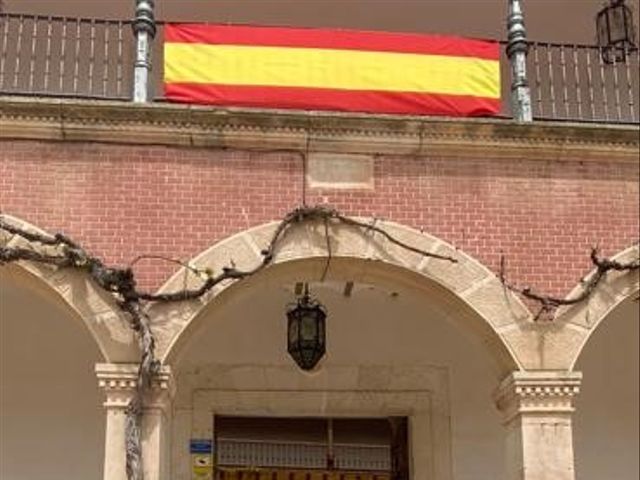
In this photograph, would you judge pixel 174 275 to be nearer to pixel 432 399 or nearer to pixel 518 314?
pixel 518 314

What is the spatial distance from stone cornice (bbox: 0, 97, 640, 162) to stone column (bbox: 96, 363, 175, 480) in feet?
5.96

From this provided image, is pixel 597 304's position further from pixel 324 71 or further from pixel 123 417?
pixel 123 417

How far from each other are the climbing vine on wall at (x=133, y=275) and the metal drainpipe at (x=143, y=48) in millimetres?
1345

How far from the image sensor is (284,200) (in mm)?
9180

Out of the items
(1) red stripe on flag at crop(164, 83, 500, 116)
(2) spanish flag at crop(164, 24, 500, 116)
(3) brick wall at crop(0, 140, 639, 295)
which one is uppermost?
(2) spanish flag at crop(164, 24, 500, 116)

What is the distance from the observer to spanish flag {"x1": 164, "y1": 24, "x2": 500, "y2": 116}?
945 centimetres

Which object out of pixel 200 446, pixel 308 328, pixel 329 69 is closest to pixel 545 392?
pixel 308 328

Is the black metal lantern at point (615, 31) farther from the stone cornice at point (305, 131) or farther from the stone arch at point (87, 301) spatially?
the stone arch at point (87, 301)

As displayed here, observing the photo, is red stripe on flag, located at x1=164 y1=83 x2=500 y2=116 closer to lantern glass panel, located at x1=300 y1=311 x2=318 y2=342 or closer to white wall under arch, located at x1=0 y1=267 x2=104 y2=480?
lantern glass panel, located at x1=300 y1=311 x2=318 y2=342

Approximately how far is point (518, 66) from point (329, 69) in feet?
5.15

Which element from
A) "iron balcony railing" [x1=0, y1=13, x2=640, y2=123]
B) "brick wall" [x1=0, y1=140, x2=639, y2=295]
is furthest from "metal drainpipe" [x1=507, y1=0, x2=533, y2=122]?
"iron balcony railing" [x1=0, y1=13, x2=640, y2=123]

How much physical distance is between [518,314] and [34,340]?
14.9ft

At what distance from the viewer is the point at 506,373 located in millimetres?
9125

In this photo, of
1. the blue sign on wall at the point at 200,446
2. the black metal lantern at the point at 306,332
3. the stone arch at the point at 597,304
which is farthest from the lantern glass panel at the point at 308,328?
the stone arch at the point at 597,304
